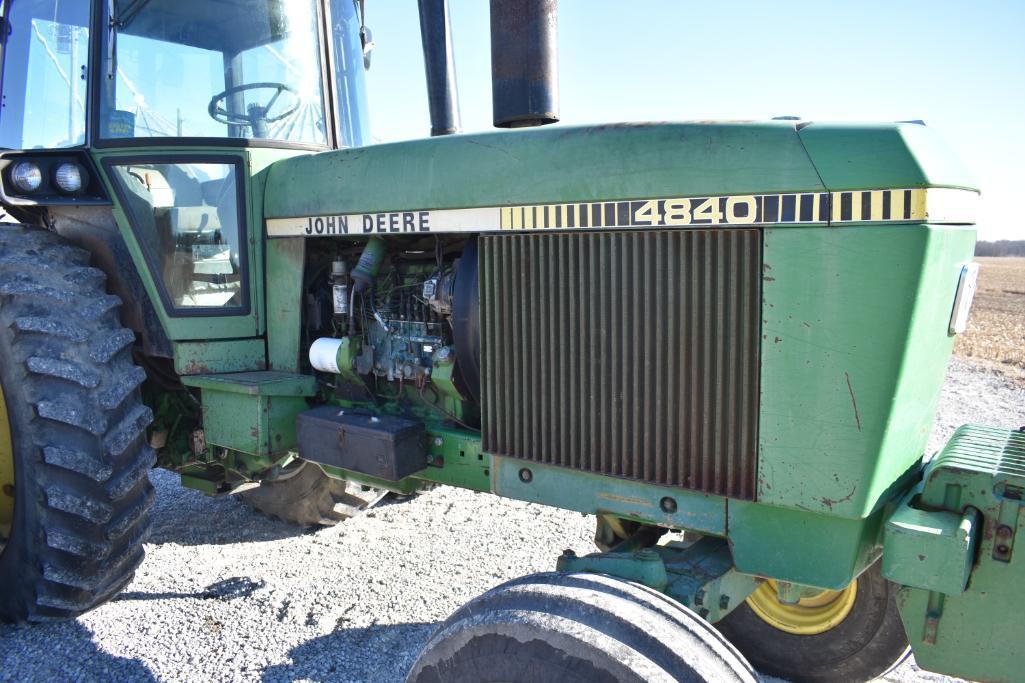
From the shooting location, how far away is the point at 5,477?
3.57 meters

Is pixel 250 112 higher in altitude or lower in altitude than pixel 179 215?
higher

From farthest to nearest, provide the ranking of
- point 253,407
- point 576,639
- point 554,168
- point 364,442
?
point 253,407
point 364,442
point 554,168
point 576,639

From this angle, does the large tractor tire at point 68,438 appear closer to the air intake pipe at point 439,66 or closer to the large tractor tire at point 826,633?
the air intake pipe at point 439,66

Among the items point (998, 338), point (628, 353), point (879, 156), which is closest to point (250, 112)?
point (628, 353)

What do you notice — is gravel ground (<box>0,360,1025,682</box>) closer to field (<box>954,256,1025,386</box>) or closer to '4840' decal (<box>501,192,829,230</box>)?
'4840' decal (<box>501,192,829,230</box>)

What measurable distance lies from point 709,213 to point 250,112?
2243 millimetres

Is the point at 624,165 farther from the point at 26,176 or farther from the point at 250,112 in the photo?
the point at 26,176

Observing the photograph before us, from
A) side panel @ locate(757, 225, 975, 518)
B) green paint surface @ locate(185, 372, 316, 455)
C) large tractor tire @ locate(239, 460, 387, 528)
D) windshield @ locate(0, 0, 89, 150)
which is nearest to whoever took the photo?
side panel @ locate(757, 225, 975, 518)

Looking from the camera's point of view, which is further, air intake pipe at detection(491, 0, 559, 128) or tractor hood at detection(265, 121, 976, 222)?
air intake pipe at detection(491, 0, 559, 128)

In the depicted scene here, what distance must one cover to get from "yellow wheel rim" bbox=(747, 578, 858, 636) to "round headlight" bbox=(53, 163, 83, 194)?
10.6ft

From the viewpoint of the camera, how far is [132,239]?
3568 mm

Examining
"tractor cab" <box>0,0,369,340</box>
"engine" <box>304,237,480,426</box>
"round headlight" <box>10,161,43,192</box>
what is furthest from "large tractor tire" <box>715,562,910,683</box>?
"round headlight" <box>10,161,43,192</box>

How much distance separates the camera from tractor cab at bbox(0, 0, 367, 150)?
3.55m

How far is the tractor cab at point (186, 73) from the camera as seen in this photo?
355 centimetres
